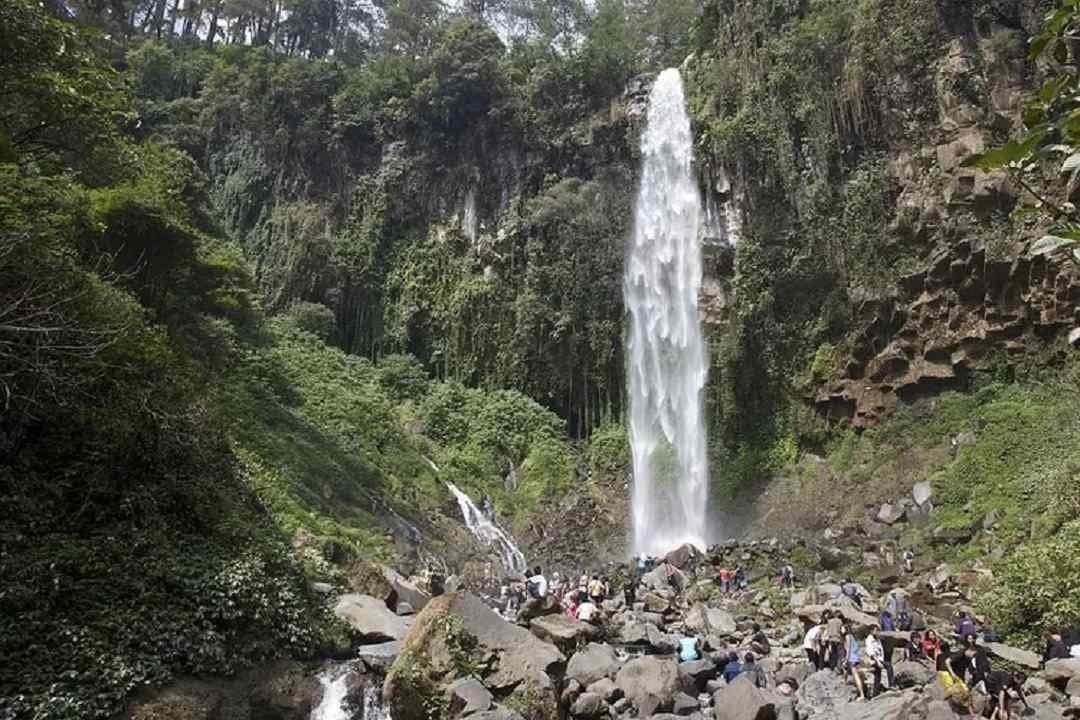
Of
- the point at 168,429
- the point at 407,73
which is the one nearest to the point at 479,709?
the point at 168,429

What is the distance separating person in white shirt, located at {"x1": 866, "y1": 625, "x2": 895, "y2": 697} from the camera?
1001 centimetres

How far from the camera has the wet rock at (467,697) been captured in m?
7.98

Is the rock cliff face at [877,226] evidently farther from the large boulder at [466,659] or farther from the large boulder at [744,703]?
the large boulder at [466,659]

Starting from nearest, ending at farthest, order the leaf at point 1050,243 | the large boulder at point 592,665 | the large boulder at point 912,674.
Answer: the leaf at point 1050,243 → the large boulder at point 592,665 → the large boulder at point 912,674

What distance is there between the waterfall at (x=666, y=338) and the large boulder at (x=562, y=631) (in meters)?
13.4

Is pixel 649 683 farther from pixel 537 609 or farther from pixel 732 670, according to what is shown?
pixel 537 609

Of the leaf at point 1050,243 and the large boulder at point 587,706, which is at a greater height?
the leaf at point 1050,243

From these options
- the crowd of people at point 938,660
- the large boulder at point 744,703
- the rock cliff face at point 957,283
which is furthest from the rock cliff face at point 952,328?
the large boulder at point 744,703

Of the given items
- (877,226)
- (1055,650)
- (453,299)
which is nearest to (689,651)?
(1055,650)

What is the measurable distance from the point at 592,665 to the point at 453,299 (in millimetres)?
23249

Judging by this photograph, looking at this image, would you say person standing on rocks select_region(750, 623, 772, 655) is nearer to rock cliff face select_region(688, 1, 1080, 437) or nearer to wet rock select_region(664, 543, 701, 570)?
wet rock select_region(664, 543, 701, 570)

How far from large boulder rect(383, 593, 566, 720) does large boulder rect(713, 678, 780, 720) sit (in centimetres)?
194

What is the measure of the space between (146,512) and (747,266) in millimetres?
22101

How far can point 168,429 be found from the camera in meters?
9.79
